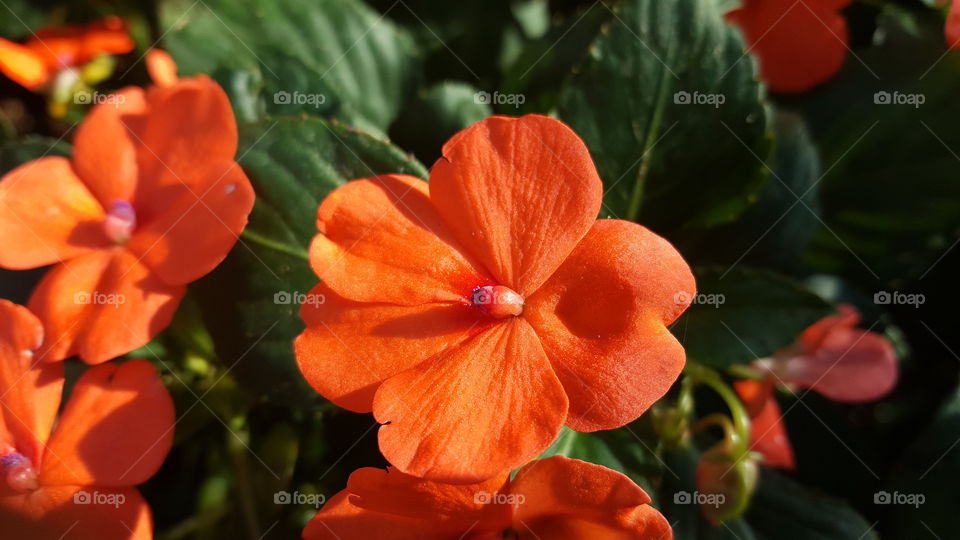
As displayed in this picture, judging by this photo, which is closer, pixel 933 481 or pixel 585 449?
pixel 585 449

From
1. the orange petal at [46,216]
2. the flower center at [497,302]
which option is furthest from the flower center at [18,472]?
the flower center at [497,302]

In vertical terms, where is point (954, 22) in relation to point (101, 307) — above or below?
above

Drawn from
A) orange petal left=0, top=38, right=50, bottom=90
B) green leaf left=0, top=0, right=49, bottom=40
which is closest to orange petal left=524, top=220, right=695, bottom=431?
orange petal left=0, top=38, right=50, bottom=90

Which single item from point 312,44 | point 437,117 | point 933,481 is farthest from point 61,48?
point 933,481

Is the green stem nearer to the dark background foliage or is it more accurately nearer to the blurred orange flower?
the dark background foliage

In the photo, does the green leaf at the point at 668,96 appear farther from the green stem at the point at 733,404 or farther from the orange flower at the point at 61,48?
the orange flower at the point at 61,48

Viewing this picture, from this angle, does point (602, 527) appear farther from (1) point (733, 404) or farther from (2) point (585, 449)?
(1) point (733, 404)
